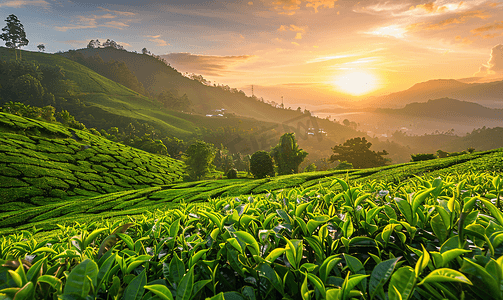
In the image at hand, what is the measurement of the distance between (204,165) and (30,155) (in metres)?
18.6

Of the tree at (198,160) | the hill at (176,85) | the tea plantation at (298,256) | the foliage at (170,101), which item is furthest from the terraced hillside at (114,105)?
the tea plantation at (298,256)

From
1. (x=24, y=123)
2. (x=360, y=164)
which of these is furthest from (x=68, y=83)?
(x=360, y=164)

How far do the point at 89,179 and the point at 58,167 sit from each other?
2.84 meters

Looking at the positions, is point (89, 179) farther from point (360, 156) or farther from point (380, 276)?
point (360, 156)

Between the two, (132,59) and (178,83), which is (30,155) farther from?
(132,59)

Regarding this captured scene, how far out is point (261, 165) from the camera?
26.3 metres

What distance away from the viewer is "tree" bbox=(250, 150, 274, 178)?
26297 mm

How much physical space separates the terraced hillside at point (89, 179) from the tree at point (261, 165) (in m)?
5.71

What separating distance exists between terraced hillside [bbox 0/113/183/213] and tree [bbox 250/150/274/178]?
11753 millimetres

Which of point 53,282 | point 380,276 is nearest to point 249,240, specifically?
point 380,276

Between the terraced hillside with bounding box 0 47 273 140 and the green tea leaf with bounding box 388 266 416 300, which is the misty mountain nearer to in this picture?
the terraced hillside with bounding box 0 47 273 140

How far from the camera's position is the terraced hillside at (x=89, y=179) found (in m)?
11.8

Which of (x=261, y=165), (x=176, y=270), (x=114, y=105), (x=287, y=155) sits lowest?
(x=261, y=165)

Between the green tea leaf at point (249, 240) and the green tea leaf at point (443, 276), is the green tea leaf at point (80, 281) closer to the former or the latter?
the green tea leaf at point (249, 240)
